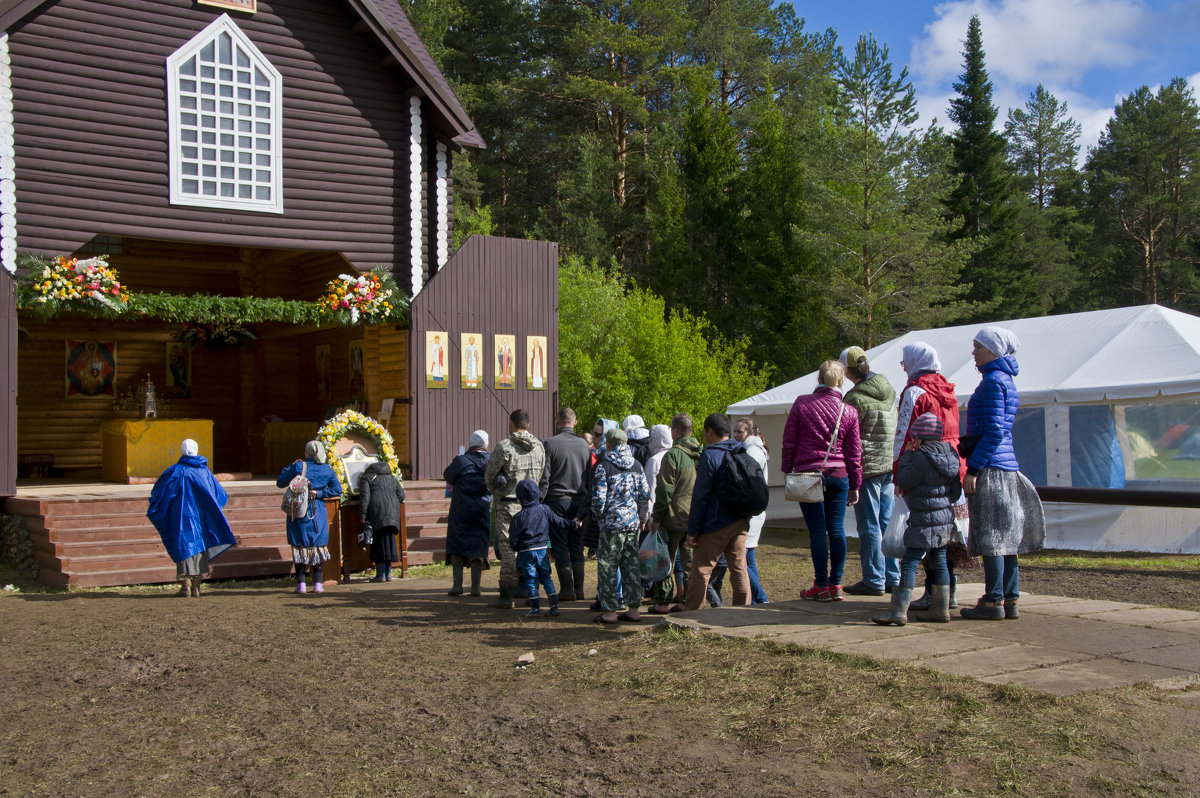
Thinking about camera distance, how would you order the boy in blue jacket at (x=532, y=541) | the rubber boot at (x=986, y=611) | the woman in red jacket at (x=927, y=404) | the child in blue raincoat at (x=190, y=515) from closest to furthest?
1. the woman in red jacket at (x=927, y=404)
2. the rubber boot at (x=986, y=611)
3. the boy in blue jacket at (x=532, y=541)
4. the child in blue raincoat at (x=190, y=515)

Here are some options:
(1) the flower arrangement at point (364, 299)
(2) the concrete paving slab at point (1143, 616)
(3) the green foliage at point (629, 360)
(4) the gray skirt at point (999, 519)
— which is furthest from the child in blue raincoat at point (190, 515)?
(3) the green foliage at point (629, 360)

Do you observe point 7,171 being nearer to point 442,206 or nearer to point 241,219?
point 241,219

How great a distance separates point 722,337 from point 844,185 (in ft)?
20.6

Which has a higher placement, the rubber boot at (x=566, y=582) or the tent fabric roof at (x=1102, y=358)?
the tent fabric roof at (x=1102, y=358)

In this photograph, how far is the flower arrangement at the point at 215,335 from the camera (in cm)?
2005

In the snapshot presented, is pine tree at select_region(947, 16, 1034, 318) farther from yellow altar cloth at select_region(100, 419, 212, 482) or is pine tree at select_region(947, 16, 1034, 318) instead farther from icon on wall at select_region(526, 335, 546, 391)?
yellow altar cloth at select_region(100, 419, 212, 482)

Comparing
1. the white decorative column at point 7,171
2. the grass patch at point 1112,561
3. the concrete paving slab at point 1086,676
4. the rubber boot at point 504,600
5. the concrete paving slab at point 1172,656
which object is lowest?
the grass patch at point 1112,561

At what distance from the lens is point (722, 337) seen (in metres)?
35.0

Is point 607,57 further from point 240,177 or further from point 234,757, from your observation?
point 234,757

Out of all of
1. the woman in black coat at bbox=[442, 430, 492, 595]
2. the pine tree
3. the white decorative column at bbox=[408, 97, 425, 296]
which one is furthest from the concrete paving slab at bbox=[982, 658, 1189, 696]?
the pine tree

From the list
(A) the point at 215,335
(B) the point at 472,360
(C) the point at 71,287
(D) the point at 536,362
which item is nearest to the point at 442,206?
(B) the point at 472,360

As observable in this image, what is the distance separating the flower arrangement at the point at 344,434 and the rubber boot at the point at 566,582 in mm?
3179

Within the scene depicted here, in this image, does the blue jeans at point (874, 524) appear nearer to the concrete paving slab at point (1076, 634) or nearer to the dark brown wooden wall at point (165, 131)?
the concrete paving slab at point (1076, 634)

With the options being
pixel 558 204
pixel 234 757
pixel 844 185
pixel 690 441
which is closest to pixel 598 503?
pixel 690 441
